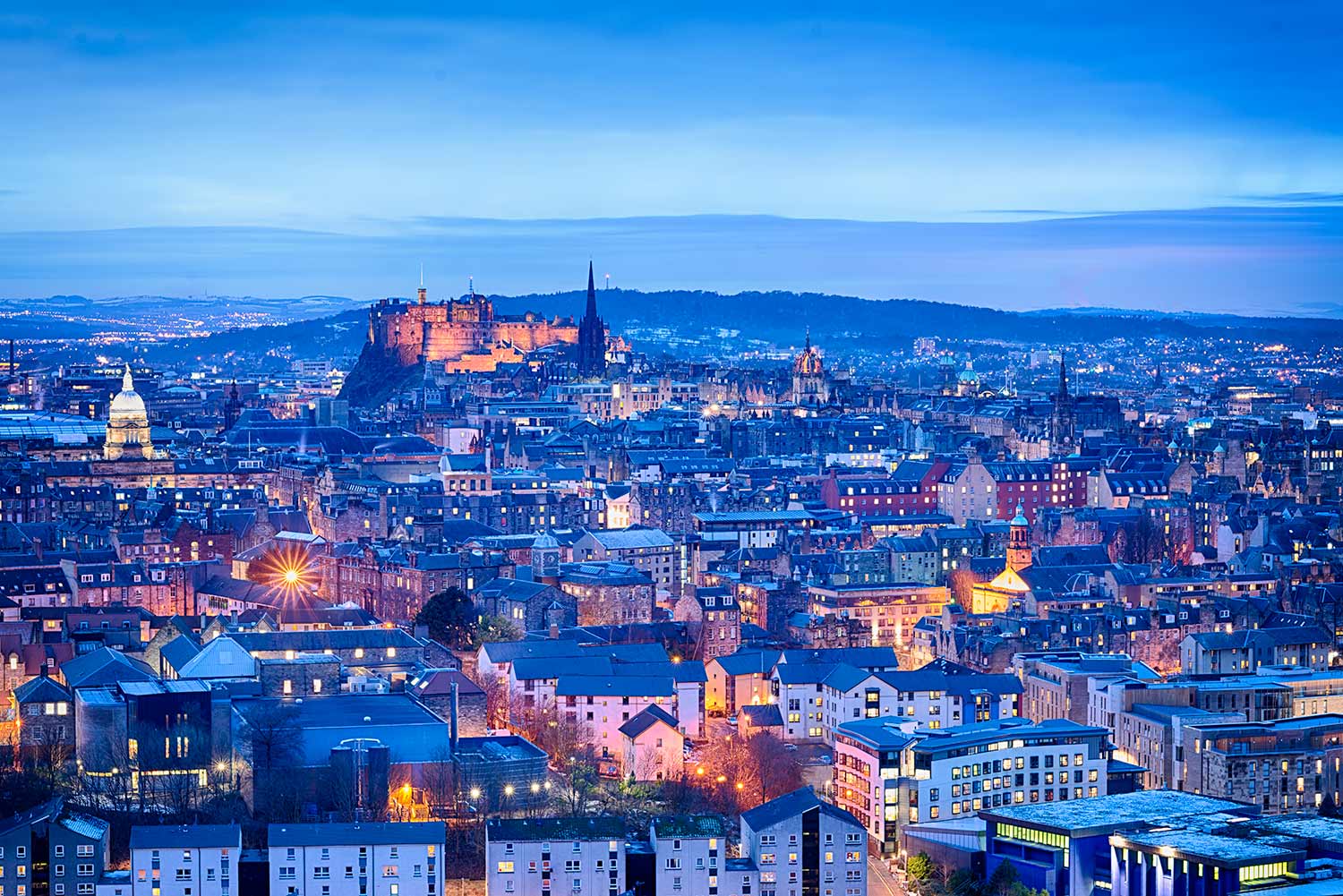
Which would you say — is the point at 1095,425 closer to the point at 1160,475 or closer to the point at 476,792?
the point at 1160,475

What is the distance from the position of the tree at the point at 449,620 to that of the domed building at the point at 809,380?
65.4m

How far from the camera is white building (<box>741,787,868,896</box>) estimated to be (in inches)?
1298

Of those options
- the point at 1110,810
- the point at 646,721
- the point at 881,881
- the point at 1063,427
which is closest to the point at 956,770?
the point at 1110,810

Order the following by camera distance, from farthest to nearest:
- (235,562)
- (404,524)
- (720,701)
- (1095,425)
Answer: (1095,425), (404,524), (235,562), (720,701)

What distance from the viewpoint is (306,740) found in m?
35.4

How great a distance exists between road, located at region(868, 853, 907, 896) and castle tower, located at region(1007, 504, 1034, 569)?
63.6 feet

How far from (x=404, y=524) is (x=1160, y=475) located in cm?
2568

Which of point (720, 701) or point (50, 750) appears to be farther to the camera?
point (720, 701)

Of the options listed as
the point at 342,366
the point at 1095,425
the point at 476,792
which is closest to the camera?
the point at 476,792

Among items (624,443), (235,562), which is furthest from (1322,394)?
(235,562)

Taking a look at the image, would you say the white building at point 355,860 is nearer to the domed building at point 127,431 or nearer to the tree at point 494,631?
the tree at point 494,631

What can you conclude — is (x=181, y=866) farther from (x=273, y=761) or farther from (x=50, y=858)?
(x=273, y=761)

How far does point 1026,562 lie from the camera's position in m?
55.2

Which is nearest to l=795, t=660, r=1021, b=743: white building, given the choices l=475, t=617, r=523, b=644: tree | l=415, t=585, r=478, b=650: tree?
l=475, t=617, r=523, b=644: tree
